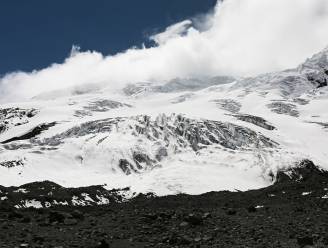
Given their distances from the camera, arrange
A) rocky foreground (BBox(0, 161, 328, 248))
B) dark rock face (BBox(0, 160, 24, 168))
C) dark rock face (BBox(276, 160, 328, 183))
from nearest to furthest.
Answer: rocky foreground (BBox(0, 161, 328, 248)), dark rock face (BBox(276, 160, 328, 183)), dark rock face (BBox(0, 160, 24, 168))

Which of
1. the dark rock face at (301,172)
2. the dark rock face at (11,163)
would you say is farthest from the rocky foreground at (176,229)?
the dark rock face at (11,163)

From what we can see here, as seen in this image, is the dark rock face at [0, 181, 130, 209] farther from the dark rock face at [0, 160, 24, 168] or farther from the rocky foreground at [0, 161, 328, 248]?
the rocky foreground at [0, 161, 328, 248]

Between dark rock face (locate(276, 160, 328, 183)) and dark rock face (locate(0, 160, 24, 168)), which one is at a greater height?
dark rock face (locate(0, 160, 24, 168))

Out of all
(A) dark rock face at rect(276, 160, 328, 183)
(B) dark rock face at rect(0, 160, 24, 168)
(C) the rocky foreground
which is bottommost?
(C) the rocky foreground

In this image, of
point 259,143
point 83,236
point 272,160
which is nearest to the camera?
point 83,236

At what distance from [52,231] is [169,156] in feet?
516

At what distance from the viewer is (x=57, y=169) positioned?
165 meters

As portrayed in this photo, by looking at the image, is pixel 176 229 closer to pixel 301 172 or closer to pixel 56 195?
pixel 56 195

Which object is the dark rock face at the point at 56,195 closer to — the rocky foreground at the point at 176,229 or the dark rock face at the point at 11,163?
the dark rock face at the point at 11,163

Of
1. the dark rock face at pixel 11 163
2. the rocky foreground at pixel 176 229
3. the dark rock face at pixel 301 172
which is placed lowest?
the rocky foreground at pixel 176 229

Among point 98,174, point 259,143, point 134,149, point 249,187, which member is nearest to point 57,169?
point 98,174

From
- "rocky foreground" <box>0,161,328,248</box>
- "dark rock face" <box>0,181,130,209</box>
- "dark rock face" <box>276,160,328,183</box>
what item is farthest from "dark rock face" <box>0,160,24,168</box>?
"rocky foreground" <box>0,161,328,248</box>

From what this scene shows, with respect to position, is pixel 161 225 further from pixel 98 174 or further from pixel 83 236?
pixel 98 174

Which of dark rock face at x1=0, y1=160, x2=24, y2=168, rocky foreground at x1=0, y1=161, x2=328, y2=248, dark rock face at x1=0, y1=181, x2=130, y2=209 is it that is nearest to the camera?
rocky foreground at x1=0, y1=161, x2=328, y2=248
